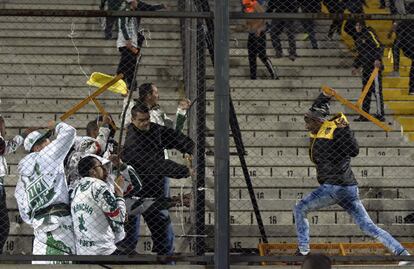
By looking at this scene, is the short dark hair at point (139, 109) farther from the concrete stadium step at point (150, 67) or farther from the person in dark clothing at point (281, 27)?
the person in dark clothing at point (281, 27)

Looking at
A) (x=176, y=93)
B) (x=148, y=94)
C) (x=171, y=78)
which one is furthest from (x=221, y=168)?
(x=171, y=78)

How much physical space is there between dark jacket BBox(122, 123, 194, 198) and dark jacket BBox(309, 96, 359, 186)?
4.61 ft

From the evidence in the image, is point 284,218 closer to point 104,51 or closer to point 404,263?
point 404,263

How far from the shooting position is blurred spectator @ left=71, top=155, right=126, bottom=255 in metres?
9.86

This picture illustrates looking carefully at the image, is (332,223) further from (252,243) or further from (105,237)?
(105,237)

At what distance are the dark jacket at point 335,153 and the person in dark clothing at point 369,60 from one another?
3.44m

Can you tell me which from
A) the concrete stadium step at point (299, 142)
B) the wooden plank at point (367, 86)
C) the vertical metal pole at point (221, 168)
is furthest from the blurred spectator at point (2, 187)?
the wooden plank at point (367, 86)

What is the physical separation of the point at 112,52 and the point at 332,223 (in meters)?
5.19

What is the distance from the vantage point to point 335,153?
11383 millimetres

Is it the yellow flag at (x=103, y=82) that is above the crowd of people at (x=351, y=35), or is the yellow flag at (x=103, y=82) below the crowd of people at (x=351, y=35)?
below

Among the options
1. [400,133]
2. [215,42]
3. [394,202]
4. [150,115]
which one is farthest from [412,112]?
[215,42]

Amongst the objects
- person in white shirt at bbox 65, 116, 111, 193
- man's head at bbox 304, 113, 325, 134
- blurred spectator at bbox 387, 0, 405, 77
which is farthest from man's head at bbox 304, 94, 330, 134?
blurred spectator at bbox 387, 0, 405, 77

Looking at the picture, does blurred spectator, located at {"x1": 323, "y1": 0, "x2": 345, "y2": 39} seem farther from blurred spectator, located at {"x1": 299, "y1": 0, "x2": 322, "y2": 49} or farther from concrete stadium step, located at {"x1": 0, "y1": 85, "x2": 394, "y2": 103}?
concrete stadium step, located at {"x1": 0, "y1": 85, "x2": 394, "y2": 103}

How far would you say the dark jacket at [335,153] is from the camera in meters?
11.3
